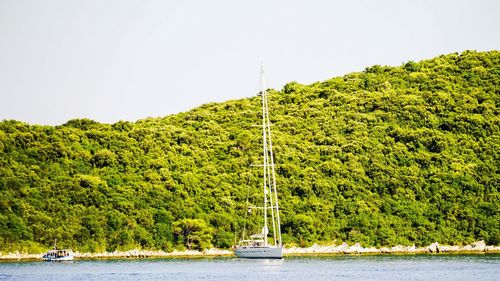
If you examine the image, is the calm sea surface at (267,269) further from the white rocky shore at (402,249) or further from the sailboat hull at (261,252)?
the white rocky shore at (402,249)

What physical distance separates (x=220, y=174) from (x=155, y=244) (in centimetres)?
1278

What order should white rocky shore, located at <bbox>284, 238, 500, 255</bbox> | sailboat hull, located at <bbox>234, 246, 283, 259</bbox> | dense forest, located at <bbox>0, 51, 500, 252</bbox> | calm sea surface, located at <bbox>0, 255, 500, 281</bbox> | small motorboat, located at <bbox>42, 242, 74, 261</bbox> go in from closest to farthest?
calm sea surface, located at <bbox>0, 255, 500, 281</bbox>
sailboat hull, located at <bbox>234, 246, 283, 259</bbox>
small motorboat, located at <bbox>42, 242, 74, 261</bbox>
dense forest, located at <bbox>0, 51, 500, 252</bbox>
white rocky shore, located at <bbox>284, 238, 500, 255</bbox>

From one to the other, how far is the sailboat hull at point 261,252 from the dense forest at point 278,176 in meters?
10.3

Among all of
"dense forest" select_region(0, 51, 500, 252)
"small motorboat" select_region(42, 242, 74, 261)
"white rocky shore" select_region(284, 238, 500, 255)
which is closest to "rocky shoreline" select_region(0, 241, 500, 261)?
"white rocky shore" select_region(284, 238, 500, 255)

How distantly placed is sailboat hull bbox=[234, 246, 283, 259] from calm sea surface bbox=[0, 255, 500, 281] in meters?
0.49

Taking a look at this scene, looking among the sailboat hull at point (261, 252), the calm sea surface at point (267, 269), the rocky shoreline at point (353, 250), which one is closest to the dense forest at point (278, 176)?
the rocky shoreline at point (353, 250)

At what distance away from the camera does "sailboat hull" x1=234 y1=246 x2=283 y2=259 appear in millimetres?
57181

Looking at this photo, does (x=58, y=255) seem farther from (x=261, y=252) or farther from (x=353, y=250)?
(x=353, y=250)

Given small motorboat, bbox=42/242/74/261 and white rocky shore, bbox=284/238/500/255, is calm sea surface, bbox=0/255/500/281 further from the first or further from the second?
white rocky shore, bbox=284/238/500/255

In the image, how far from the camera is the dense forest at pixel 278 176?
225 feet

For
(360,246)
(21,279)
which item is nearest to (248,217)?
(360,246)

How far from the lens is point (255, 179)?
77.4 m

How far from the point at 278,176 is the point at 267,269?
28604mm

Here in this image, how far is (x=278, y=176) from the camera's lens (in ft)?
257
